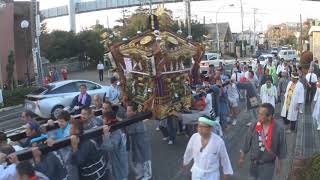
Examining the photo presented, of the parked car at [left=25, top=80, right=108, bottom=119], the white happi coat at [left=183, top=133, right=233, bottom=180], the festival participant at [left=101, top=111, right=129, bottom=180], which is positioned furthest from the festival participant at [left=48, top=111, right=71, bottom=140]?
the parked car at [left=25, top=80, right=108, bottom=119]

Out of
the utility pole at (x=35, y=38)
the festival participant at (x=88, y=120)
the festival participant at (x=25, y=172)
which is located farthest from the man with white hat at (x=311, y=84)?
the festival participant at (x=25, y=172)

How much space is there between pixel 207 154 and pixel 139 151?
362cm

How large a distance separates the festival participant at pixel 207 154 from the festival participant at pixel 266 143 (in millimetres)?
787

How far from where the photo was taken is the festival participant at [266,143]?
274 inches

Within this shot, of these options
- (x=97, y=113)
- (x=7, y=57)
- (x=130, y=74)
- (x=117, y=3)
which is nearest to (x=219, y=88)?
(x=130, y=74)

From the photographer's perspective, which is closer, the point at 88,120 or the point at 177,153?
the point at 88,120

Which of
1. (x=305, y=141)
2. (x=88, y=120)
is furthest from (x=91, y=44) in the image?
(x=88, y=120)

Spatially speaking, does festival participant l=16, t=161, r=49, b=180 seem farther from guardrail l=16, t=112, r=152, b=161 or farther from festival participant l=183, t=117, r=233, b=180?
festival participant l=183, t=117, r=233, b=180

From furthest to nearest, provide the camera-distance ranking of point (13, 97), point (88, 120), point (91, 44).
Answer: point (91, 44)
point (13, 97)
point (88, 120)

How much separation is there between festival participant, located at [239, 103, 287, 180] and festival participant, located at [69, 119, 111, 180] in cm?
206

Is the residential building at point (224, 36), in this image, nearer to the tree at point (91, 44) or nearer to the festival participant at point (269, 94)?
the tree at point (91, 44)

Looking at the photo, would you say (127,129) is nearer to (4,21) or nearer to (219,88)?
(219,88)

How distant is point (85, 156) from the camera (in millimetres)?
7219

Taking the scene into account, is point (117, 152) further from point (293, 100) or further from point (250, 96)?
point (250, 96)
